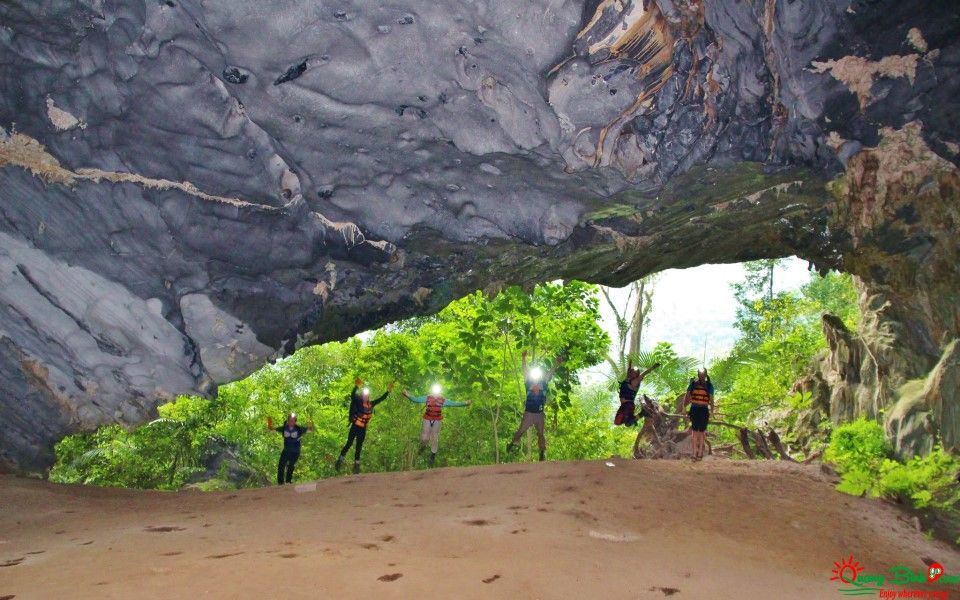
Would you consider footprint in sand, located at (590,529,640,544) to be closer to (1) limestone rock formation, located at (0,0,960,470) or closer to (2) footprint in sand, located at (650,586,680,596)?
(2) footprint in sand, located at (650,586,680,596)

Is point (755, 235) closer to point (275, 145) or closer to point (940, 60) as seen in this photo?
point (940, 60)

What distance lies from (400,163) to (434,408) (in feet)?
17.1

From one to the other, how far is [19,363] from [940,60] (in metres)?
12.7

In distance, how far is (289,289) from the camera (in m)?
10.3

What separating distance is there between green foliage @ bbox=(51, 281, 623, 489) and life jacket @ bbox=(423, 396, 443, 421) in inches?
103

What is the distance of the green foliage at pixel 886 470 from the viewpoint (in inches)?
356

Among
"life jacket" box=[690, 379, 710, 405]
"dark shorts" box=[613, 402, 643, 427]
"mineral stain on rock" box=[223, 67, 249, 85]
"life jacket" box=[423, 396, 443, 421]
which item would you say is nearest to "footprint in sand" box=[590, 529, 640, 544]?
"life jacket" box=[690, 379, 710, 405]

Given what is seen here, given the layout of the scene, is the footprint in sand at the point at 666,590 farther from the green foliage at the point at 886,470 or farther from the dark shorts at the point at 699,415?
the dark shorts at the point at 699,415

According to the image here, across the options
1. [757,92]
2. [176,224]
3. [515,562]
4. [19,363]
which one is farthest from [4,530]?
[757,92]

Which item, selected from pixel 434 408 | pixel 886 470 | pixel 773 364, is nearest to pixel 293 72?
pixel 434 408

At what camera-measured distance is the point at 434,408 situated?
1251 centimetres

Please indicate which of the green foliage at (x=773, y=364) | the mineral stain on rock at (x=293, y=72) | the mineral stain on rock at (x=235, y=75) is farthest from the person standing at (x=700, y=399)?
the mineral stain on rock at (x=235, y=75)

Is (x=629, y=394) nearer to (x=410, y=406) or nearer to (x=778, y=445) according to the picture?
(x=778, y=445)

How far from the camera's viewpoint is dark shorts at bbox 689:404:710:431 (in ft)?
36.5
